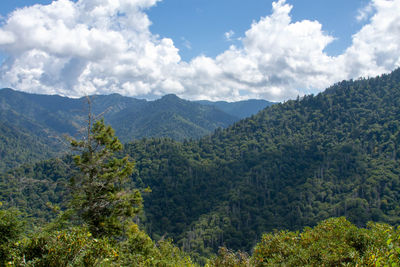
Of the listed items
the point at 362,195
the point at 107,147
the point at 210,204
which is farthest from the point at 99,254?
the point at 210,204

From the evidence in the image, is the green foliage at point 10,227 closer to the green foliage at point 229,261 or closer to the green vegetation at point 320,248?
the green foliage at point 229,261

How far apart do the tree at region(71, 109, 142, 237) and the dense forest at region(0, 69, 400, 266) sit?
70.8 metres

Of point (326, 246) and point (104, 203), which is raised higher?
point (326, 246)

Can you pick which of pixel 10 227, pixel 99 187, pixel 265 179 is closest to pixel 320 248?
pixel 10 227

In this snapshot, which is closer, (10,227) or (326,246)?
(10,227)

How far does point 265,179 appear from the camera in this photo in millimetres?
157500

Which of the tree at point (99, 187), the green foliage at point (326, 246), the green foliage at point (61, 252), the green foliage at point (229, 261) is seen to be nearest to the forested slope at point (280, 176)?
the tree at point (99, 187)

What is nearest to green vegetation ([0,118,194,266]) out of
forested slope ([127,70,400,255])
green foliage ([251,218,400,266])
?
green foliage ([251,218,400,266])

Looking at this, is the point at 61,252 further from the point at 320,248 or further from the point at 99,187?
the point at 320,248

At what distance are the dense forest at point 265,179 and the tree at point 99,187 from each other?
70821 millimetres

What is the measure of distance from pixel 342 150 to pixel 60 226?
557 ft

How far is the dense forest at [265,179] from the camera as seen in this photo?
11269 cm

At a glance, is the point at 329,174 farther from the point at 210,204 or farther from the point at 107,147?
the point at 107,147

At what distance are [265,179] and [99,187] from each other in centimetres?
15146
